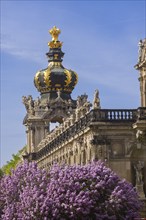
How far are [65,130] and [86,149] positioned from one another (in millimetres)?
11152

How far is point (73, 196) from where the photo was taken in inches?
1774

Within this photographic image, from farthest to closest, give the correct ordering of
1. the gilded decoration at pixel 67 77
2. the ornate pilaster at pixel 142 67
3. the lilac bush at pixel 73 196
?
1. the gilded decoration at pixel 67 77
2. the ornate pilaster at pixel 142 67
3. the lilac bush at pixel 73 196

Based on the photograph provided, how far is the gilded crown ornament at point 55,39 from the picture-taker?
350 ft

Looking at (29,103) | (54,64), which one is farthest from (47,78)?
(29,103)

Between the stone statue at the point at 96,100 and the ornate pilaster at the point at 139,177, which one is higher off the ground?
the stone statue at the point at 96,100

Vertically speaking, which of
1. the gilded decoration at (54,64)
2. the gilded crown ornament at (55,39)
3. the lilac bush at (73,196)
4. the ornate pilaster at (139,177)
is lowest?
the lilac bush at (73,196)

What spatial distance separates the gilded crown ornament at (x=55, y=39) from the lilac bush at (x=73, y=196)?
193 feet

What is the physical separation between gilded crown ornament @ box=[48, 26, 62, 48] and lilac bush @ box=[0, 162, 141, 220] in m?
58.8

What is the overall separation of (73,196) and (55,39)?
64087 millimetres

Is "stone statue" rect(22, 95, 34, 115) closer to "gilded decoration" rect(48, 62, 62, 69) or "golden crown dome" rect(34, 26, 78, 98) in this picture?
"golden crown dome" rect(34, 26, 78, 98)

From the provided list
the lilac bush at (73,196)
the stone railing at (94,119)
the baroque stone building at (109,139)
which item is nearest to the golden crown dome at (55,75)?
the baroque stone building at (109,139)

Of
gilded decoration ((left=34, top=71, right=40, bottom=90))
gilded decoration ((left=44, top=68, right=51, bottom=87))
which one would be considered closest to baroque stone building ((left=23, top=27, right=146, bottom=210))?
gilded decoration ((left=44, top=68, right=51, bottom=87))

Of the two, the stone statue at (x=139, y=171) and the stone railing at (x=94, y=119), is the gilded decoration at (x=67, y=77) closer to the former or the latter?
the stone railing at (x=94, y=119)

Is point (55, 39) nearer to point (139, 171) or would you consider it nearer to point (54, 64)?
point (54, 64)
